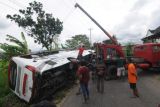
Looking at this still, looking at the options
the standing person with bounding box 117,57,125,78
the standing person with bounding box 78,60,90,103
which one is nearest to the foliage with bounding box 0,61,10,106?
the standing person with bounding box 78,60,90,103

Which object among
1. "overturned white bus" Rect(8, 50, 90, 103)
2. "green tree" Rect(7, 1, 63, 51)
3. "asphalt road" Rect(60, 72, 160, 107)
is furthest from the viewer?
"green tree" Rect(7, 1, 63, 51)

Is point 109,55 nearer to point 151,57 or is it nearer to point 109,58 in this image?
point 109,58

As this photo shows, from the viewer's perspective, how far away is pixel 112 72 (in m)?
17.6

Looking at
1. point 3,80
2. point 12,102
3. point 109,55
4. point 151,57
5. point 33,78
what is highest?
point 109,55

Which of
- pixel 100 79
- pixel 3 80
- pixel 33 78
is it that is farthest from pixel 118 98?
pixel 3 80

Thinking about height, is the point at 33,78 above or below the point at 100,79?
above

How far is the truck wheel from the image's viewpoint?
17438 mm

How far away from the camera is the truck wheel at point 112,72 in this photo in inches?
687

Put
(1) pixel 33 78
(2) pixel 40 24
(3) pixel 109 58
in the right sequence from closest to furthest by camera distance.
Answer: (1) pixel 33 78 < (3) pixel 109 58 < (2) pixel 40 24

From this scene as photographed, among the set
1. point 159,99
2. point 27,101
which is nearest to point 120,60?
point 159,99

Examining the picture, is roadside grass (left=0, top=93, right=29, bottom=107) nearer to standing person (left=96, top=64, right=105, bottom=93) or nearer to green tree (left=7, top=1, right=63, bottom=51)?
standing person (left=96, top=64, right=105, bottom=93)

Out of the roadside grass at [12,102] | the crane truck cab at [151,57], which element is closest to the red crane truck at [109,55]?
the crane truck cab at [151,57]

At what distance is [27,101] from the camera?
37.6 feet

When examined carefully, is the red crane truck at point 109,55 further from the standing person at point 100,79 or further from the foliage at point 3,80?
the foliage at point 3,80
